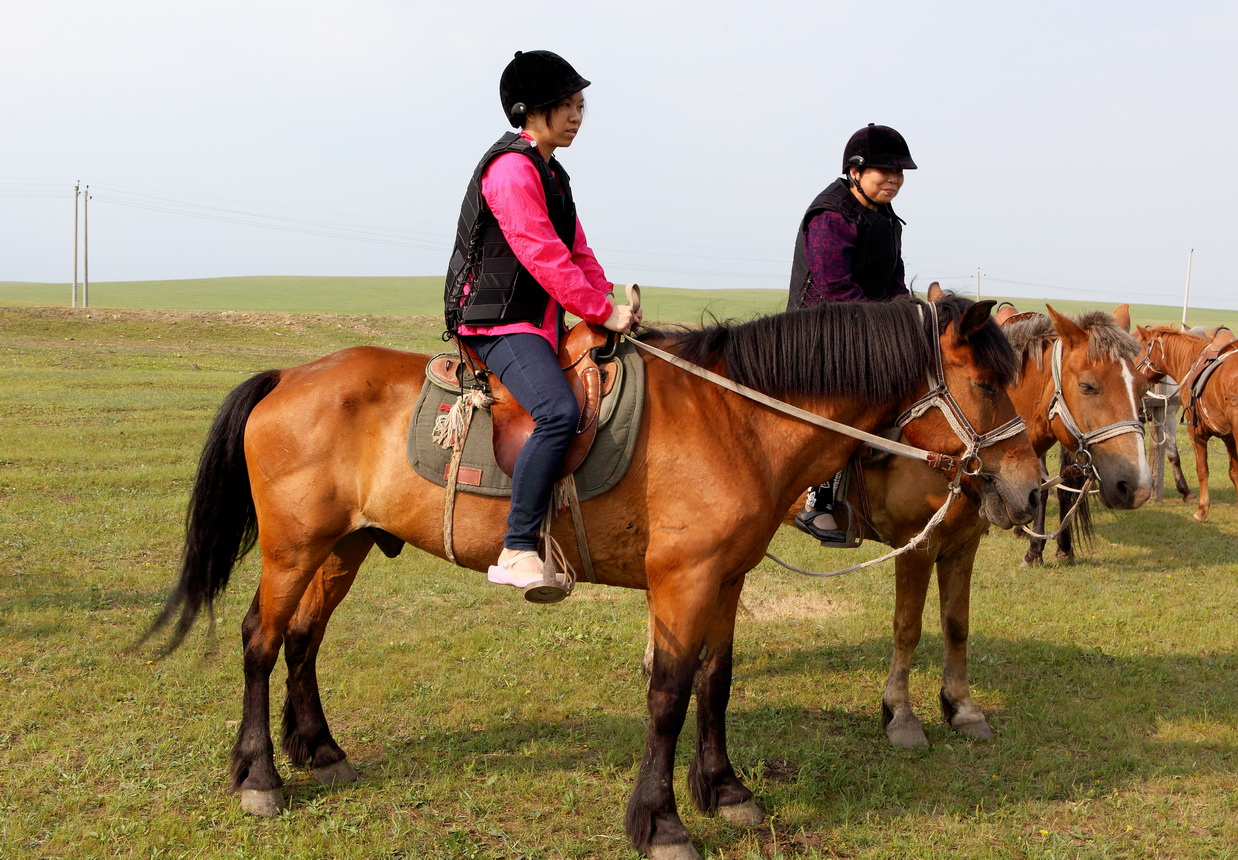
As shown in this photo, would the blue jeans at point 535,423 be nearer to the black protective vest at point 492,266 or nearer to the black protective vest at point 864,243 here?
the black protective vest at point 492,266

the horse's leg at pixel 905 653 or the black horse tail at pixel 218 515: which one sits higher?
the black horse tail at pixel 218 515

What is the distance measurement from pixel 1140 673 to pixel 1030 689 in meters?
0.91

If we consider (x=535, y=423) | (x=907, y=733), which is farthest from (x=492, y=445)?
(x=907, y=733)

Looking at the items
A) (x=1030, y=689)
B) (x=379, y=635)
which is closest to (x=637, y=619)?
(x=379, y=635)

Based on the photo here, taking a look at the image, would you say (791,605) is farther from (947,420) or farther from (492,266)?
(492,266)

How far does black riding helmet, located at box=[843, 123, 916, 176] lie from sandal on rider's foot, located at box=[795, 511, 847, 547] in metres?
1.96

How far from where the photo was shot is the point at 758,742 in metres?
5.10

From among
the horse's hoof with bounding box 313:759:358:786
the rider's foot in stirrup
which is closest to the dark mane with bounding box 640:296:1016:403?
the rider's foot in stirrup

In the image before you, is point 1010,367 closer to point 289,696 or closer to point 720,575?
point 720,575

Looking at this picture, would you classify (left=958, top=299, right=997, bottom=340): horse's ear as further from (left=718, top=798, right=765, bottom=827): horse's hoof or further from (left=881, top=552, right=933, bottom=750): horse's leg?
(left=718, top=798, right=765, bottom=827): horse's hoof

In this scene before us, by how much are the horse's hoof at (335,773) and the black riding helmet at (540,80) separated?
327 cm

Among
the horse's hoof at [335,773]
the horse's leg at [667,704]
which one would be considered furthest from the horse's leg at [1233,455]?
the horse's hoof at [335,773]

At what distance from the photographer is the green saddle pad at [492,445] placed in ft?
12.5

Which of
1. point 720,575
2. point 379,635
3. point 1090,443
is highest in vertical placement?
point 1090,443
